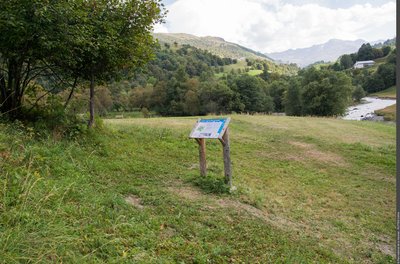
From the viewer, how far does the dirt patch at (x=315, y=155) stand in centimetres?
1156

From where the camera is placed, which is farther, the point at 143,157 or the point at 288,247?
the point at 143,157

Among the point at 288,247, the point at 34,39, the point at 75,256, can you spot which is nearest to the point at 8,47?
the point at 34,39

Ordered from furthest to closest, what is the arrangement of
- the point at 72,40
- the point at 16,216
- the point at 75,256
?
the point at 72,40, the point at 16,216, the point at 75,256

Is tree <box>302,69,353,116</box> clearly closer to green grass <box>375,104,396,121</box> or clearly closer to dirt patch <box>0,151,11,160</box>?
green grass <box>375,104,396,121</box>

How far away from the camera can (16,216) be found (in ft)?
10.5

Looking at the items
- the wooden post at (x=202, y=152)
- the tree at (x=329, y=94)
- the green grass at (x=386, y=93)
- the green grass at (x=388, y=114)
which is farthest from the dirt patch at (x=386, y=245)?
the green grass at (x=386, y=93)

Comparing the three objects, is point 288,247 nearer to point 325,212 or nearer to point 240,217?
point 240,217

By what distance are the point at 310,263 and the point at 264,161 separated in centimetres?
674

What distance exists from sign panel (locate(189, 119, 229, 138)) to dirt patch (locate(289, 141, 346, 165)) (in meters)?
5.75

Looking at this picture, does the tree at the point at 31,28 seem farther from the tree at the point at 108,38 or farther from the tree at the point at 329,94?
the tree at the point at 329,94

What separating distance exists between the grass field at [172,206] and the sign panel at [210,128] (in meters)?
1.08

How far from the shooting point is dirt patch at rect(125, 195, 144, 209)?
5.07 m

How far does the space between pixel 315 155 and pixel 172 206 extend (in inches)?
348

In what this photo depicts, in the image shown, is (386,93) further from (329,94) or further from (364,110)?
(329,94)
